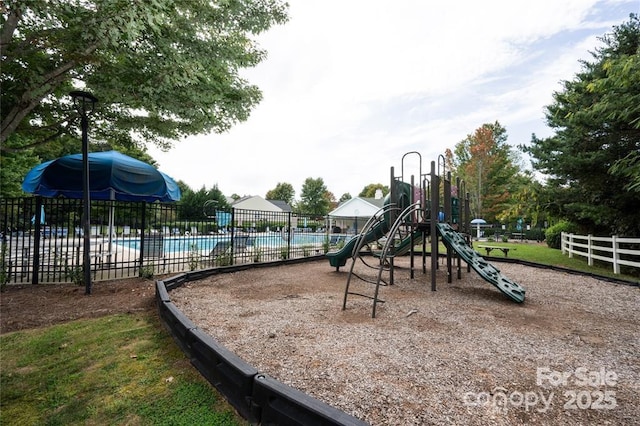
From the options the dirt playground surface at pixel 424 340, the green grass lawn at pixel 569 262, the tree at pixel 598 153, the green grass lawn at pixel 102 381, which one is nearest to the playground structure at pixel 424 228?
the dirt playground surface at pixel 424 340

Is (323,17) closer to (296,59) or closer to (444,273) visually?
(296,59)

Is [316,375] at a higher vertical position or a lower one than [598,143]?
lower

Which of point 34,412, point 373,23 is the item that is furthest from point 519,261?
point 34,412

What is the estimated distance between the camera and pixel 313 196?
198ft

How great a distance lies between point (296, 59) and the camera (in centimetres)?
1008

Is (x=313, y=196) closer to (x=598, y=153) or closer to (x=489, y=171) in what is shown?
(x=489, y=171)

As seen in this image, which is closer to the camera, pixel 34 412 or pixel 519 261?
pixel 34 412

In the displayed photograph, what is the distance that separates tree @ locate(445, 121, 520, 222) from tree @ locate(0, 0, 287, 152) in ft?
98.8

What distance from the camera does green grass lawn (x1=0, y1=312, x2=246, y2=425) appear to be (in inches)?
73.6

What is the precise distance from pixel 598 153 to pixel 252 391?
37.2ft

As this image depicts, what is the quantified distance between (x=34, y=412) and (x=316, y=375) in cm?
203

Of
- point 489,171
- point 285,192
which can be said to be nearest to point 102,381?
point 489,171

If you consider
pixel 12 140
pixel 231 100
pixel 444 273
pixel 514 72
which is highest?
pixel 514 72

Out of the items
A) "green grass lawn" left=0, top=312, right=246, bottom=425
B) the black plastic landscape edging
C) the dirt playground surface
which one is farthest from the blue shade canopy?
the black plastic landscape edging
